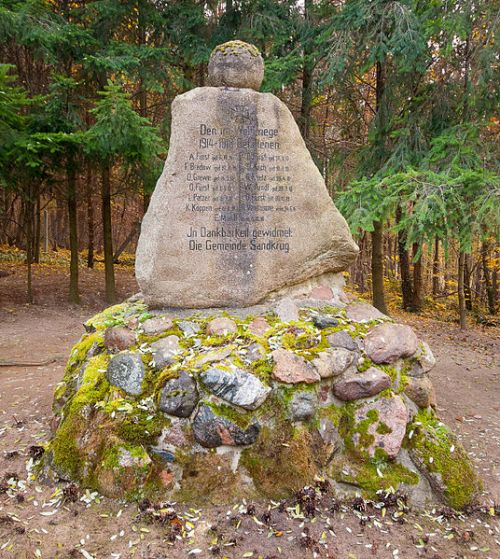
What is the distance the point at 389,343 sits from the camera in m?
3.78

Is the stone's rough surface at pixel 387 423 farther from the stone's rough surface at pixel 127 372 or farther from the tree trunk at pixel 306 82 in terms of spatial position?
the tree trunk at pixel 306 82

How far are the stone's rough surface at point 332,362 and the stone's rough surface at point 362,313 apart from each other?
661 millimetres

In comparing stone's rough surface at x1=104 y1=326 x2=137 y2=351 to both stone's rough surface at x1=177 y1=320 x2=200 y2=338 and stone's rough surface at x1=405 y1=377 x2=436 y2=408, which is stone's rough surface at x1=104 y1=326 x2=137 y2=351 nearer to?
stone's rough surface at x1=177 y1=320 x2=200 y2=338

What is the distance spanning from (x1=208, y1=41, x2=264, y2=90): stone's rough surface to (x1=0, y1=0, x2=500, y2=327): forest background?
8.61 ft

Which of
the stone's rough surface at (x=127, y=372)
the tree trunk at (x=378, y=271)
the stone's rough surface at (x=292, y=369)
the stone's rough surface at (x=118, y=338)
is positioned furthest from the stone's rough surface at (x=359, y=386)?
the tree trunk at (x=378, y=271)

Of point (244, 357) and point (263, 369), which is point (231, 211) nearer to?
point (244, 357)

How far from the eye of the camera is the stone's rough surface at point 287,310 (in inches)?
164

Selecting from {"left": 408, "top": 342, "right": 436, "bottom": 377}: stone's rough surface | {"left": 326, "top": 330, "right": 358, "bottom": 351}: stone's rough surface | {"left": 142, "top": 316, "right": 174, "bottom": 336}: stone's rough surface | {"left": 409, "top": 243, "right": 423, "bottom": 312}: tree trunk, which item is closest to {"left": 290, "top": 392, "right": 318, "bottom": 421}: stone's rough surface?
{"left": 326, "top": 330, "right": 358, "bottom": 351}: stone's rough surface

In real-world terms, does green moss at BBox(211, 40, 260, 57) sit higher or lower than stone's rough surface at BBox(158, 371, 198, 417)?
higher

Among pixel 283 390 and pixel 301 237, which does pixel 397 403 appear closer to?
pixel 283 390

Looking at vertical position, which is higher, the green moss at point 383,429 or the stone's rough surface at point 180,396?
the stone's rough surface at point 180,396

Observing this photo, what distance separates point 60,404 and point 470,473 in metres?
3.49

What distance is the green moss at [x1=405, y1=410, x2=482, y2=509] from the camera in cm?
327

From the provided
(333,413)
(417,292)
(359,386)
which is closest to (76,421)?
(333,413)
